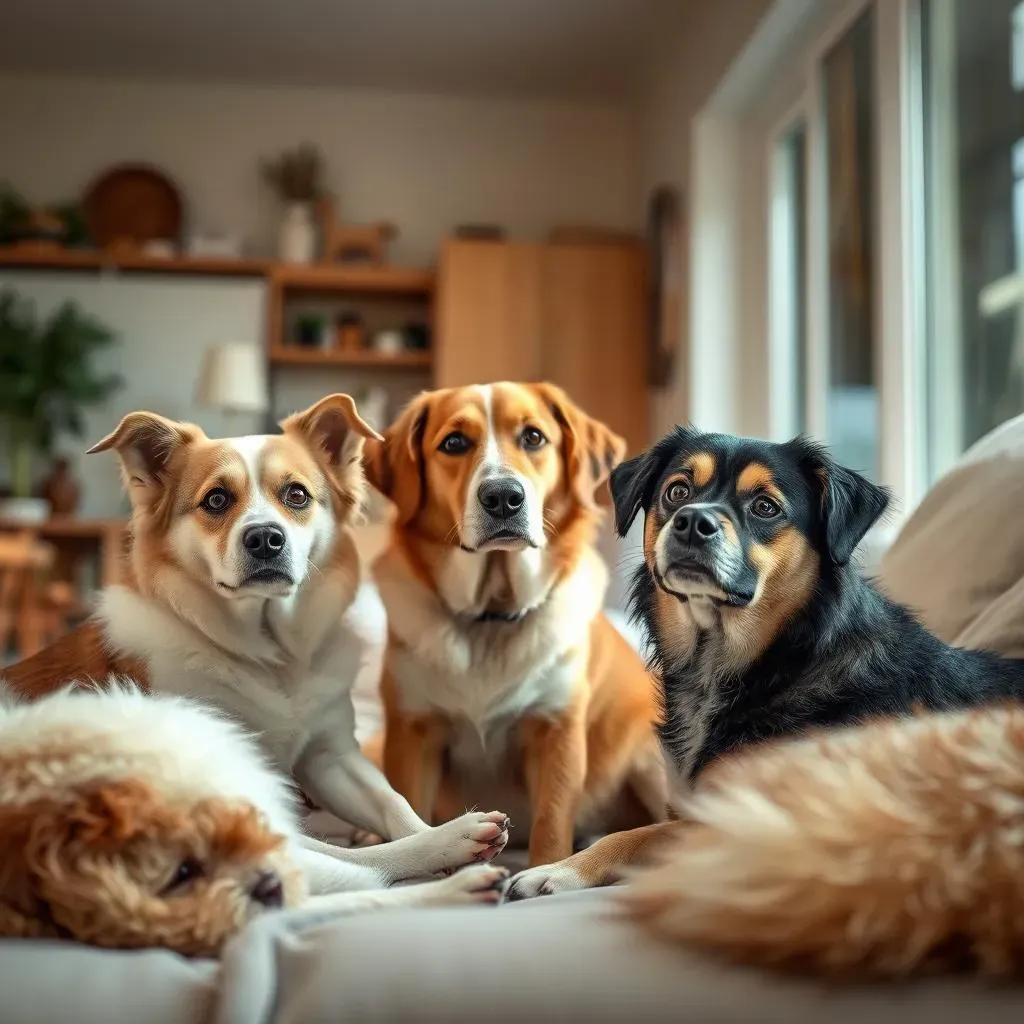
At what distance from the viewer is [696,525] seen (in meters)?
1.37

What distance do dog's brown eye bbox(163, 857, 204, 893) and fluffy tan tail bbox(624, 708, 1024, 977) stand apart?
1.23 feet

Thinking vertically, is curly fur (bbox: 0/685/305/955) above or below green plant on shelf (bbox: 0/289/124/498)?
below

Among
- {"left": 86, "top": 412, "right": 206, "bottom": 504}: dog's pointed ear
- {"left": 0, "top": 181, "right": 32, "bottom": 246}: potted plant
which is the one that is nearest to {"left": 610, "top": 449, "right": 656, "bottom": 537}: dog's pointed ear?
{"left": 86, "top": 412, "right": 206, "bottom": 504}: dog's pointed ear

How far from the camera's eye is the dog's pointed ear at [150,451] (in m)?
1.58

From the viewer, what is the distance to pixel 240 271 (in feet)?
20.4

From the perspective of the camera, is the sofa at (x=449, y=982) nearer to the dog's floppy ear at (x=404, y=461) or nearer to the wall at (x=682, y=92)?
the dog's floppy ear at (x=404, y=461)

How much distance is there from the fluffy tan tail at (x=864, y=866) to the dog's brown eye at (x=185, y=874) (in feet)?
1.23

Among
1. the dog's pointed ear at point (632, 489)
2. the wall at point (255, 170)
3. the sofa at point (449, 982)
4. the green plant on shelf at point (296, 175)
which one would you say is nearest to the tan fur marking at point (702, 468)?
the dog's pointed ear at point (632, 489)

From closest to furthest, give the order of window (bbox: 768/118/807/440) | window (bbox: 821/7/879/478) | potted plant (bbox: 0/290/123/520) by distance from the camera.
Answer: window (bbox: 821/7/879/478) < window (bbox: 768/118/807/440) < potted plant (bbox: 0/290/123/520)

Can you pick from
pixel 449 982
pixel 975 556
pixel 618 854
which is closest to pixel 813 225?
pixel 975 556

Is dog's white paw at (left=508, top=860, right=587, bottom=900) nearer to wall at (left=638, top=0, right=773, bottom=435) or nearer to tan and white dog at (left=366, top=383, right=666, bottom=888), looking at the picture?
tan and white dog at (left=366, top=383, right=666, bottom=888)

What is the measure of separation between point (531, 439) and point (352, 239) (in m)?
4.73

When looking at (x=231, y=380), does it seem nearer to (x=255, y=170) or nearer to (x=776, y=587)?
(x=255, y=170)

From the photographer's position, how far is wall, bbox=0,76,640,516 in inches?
243
